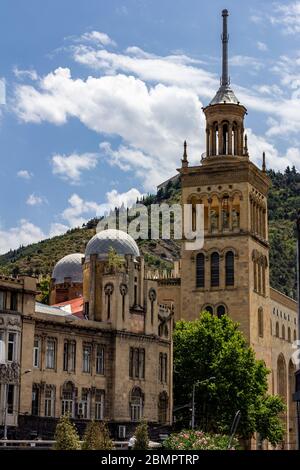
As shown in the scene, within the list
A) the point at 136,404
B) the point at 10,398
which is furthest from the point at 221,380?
the point at 10,398

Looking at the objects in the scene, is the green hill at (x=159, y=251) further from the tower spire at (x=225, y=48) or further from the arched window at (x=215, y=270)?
the arched window at (x=215, y=270)

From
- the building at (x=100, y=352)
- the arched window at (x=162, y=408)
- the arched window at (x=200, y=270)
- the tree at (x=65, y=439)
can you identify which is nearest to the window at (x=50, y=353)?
the building at (x=100, y=352)

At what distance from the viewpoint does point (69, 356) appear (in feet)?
239

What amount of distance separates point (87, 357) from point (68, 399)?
3.75 m

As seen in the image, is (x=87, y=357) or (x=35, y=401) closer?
(x=35, y=401)

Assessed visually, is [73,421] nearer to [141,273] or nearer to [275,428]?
[141,273]

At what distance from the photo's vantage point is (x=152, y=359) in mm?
79000

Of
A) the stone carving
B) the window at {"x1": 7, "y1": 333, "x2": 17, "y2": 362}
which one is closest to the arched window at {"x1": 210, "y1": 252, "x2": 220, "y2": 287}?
the window at {"x1": 7, "y1": 333, "x2": 17, "y2": 362}

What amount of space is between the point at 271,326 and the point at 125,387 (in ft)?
105

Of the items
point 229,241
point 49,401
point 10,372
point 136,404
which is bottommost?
point 49,401

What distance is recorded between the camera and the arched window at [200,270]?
9931 centimetres

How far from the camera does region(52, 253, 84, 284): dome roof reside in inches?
3755

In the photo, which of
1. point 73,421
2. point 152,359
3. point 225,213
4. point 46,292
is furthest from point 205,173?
point 73,421

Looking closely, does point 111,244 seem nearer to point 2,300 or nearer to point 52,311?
point 52,311
